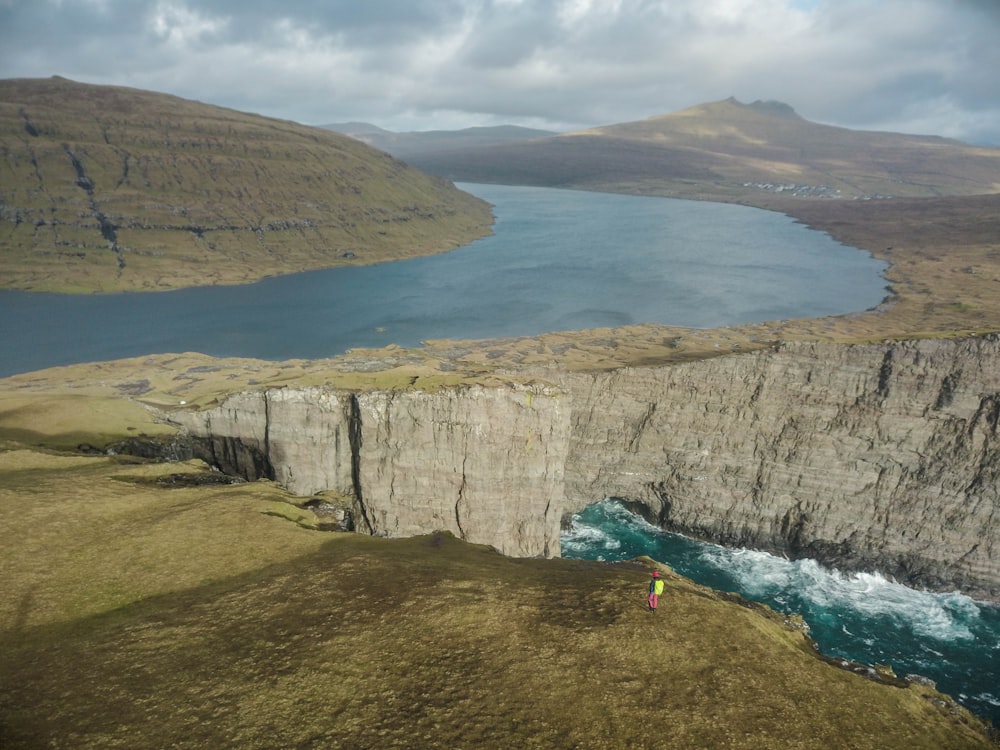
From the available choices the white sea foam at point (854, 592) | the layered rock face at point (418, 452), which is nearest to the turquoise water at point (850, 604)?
the white sea foam at point (854, 592)

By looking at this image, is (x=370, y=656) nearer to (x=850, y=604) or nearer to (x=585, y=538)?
(x=585, y=538)

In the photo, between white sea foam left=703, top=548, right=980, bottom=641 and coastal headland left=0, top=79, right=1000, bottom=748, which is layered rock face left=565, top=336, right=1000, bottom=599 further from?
white sea foam left=703, top=548, right=980, bottom=641

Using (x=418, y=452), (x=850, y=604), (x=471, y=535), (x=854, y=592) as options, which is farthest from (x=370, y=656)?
(x=854, y=592)

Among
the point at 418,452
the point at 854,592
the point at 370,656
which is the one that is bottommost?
the point at 854,592

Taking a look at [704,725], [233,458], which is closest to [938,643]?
[704,725]

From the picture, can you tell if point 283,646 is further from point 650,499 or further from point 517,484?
A: point 650,499
